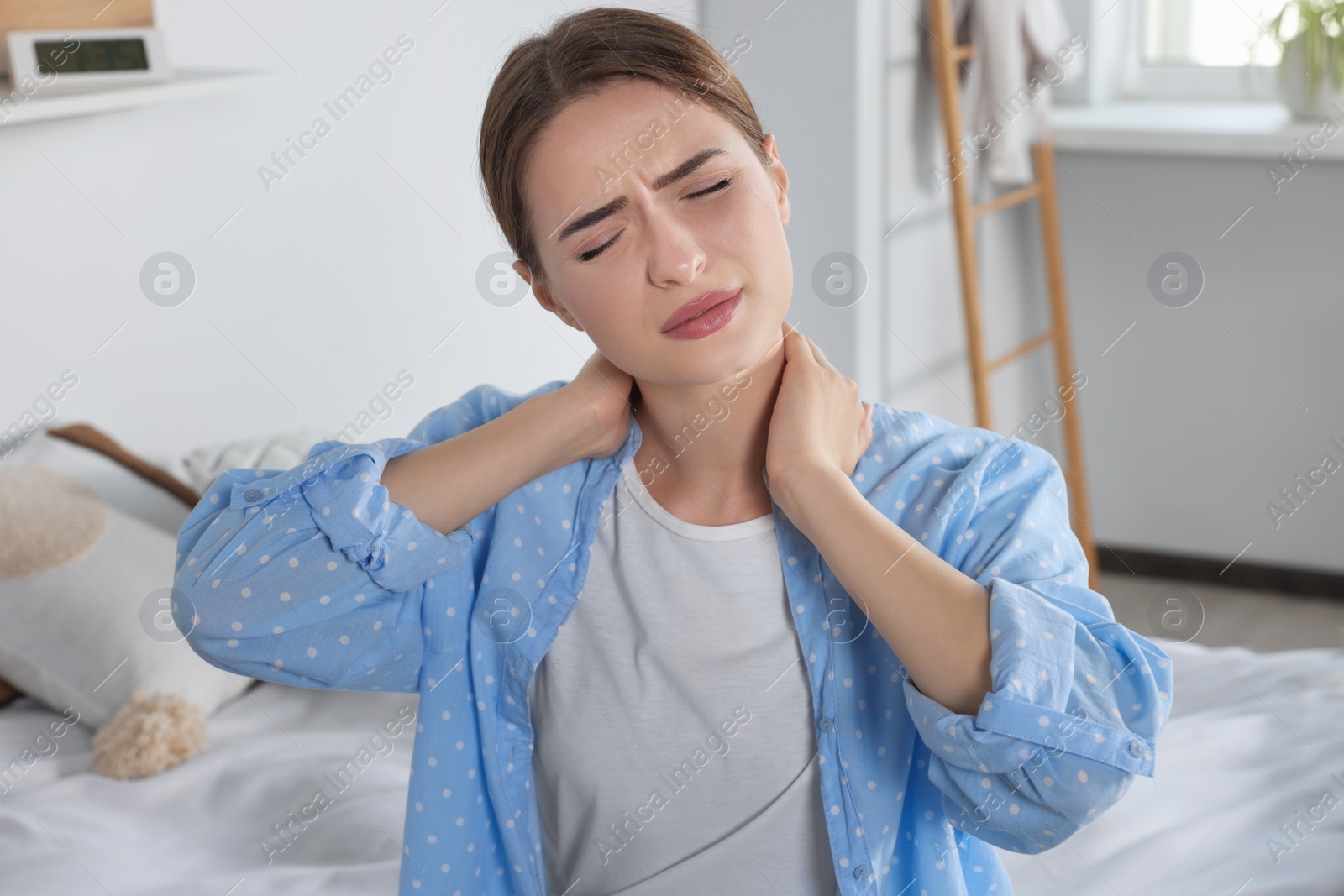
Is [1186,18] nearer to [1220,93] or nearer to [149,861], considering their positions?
[1220,93]

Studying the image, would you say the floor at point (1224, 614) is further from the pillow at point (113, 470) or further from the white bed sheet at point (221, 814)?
the pillow at point (113, 470)

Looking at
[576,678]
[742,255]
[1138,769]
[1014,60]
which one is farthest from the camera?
[1014,60]

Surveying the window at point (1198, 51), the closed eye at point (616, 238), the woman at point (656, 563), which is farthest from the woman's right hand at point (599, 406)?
the window at point (1198, 51)

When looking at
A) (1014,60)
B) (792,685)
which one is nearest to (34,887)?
(792,685)

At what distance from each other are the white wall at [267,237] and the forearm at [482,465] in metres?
0.65

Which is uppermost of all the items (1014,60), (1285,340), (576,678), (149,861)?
(576,678)

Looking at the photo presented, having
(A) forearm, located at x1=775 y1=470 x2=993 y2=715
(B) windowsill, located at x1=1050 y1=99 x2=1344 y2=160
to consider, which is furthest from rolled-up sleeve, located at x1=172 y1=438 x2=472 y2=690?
(B) windowsill, located at x1=1050 y1=99 x2=1344 y2=160

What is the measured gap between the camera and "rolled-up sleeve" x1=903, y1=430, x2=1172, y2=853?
79 centimetres

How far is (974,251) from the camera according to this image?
124 inches

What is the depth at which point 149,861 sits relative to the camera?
4.40 feet

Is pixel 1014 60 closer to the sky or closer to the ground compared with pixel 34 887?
closer to the ground

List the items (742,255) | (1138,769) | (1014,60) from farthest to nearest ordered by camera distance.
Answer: (1014,60) < (742,255) < (1138,769)

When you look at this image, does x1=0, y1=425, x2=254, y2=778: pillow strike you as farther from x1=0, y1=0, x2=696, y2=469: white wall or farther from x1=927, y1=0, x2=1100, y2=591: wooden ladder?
x1=927, y1=0, x2=1100, y2=591: wooden ladder

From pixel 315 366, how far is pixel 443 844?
1150 millimetres
